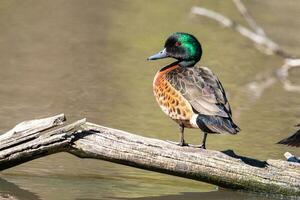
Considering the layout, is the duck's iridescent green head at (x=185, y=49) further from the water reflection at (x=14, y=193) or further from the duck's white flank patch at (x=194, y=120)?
the water reflection at (x=14, y=193)

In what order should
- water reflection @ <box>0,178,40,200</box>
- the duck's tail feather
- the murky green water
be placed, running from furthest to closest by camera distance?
the murky green water, water reflection @ <box>0,178,40,200</box>, the duck's tail feather

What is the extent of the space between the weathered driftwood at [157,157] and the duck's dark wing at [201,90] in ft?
1.24

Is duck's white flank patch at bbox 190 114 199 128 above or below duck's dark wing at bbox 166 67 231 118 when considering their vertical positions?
below

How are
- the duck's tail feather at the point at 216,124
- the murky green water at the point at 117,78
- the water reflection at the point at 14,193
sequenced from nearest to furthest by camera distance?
1. the duck's tail feather at the point at 216,124
2. the water reflection at the point at 14,193
3. the murky green water at the point at 117,78

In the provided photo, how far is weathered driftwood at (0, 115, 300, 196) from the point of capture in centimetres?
621

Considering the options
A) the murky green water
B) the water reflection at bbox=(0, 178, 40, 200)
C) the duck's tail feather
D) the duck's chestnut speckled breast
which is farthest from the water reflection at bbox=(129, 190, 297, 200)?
the water reflection at bbox=(0, 178, 40, 200)

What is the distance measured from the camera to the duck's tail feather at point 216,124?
6043mm

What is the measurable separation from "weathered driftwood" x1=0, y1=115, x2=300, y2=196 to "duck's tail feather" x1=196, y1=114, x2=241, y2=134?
31 centimetres

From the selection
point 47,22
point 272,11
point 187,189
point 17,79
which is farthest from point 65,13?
point 187,189

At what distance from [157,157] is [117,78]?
502cm

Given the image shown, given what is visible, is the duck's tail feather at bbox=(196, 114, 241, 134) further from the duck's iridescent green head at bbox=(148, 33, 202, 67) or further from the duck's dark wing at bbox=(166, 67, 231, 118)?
the duck's iridescent green head at bbox=(148, 33, 202, 67)

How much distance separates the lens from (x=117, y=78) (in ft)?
37.0

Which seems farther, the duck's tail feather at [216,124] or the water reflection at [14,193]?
the water reflection at [14,193]

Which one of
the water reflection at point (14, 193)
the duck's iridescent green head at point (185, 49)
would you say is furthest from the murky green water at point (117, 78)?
the duck's iridescent green head at point (185, 49)
